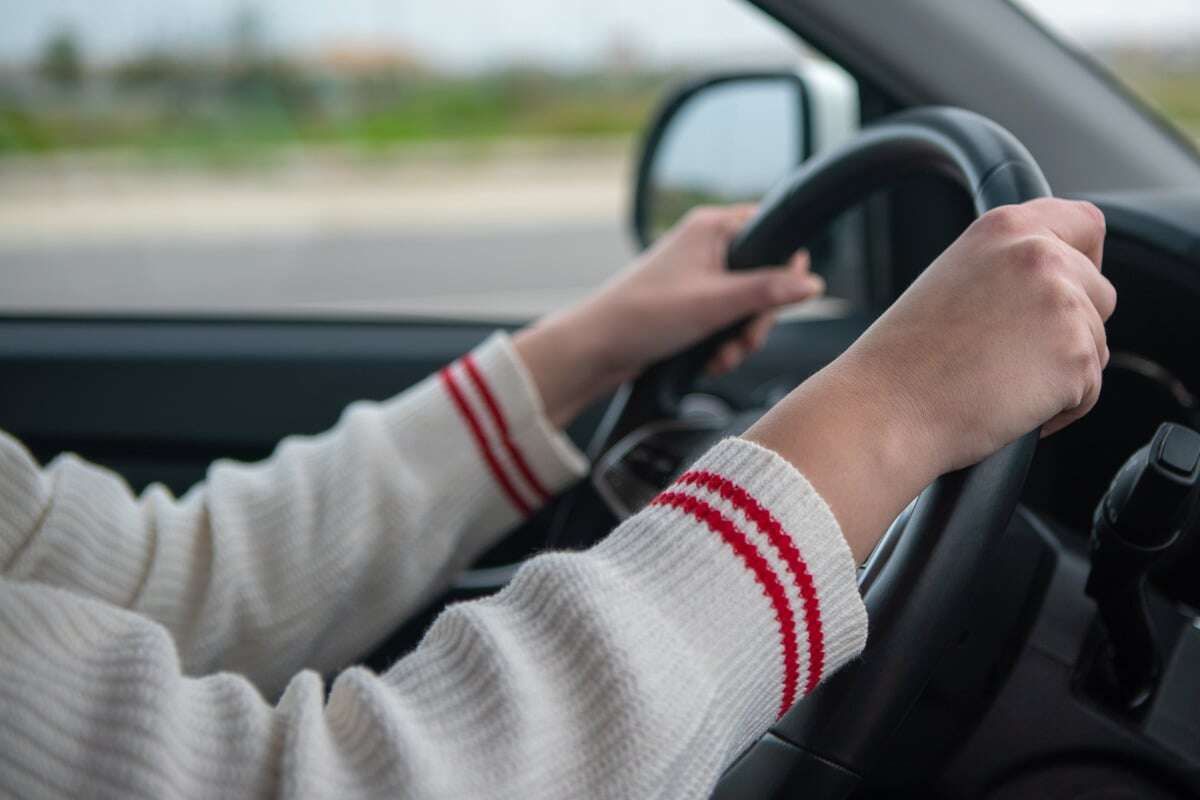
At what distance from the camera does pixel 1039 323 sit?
0.57 m

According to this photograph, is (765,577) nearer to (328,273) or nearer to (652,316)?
(652,316)

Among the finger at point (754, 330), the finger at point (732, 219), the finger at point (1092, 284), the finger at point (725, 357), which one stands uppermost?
the finger at point (1092, 284)

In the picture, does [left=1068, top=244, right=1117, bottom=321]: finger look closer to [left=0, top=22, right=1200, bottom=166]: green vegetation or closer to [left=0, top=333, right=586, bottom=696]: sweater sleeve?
[left=0, top=333, right=586, bottom=696]: sweater sleeve

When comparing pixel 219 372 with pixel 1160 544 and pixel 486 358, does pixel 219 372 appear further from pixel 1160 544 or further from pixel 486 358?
pixel 1160 544

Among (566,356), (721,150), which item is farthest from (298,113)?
(566,356)

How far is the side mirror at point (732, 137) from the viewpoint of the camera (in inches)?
53.1

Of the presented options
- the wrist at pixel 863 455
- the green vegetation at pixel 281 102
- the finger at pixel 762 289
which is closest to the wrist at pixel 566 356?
the finger at pixel 762 289

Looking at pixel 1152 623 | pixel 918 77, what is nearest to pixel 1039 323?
pixel 1152 623

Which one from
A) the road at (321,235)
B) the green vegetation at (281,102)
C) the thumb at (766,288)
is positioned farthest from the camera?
the green vegetation at (281,102)

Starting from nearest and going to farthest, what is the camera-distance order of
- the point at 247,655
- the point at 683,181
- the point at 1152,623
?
the point at 1152,623 < the point at 247,655 < the point at 683,181

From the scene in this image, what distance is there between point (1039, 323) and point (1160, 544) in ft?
0.46

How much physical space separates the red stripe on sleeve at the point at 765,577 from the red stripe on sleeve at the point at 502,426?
1.62 feet

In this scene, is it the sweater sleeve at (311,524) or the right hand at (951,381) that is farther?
the sweater sleeve at (311,524)

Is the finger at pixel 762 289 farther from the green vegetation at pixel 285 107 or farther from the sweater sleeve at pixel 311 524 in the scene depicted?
the green vegetation at pixel 285 107
